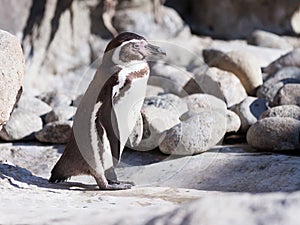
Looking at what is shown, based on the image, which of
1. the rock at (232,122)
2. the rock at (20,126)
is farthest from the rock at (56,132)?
the rock at (232,122)

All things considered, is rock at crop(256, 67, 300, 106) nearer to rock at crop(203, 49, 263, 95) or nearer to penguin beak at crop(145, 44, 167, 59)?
rock at crop(203, 49, 263, 95)

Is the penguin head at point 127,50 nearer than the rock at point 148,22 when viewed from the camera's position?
Yes

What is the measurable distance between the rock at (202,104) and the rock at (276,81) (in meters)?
0.41

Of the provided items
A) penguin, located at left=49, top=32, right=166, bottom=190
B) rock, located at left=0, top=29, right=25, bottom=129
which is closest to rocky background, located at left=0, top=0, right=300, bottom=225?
rock, located at left=0, top=29, right=25, bottom=129

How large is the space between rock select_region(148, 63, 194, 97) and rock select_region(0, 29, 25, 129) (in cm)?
197

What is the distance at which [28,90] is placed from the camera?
669 cm

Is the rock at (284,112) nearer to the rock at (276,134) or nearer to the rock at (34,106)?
the rock at (276,134)

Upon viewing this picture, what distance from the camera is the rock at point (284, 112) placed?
4383 mm

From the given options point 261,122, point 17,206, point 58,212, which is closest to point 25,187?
point 17,206

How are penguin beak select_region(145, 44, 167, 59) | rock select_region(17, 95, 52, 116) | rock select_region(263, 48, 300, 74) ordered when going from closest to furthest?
penguin beak select_region(145, 44, 167, 59), rock select_region(17, 95, 52, 116), rock select_region(263, 48, 300, 74)

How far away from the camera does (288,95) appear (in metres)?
4.75

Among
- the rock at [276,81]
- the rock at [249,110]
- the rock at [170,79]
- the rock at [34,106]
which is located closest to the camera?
the rock at [249,110]

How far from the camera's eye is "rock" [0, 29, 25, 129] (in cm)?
329

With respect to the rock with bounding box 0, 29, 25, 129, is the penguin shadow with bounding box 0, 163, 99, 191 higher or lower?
lower
